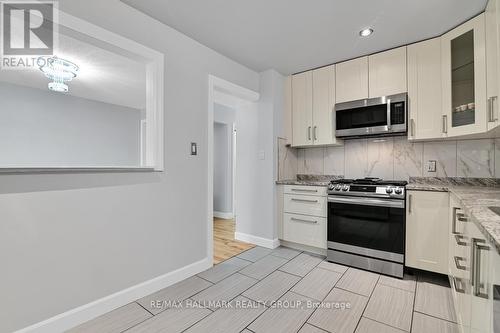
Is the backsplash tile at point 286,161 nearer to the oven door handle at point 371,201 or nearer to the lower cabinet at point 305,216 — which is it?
the lower cabinet at point 305,216

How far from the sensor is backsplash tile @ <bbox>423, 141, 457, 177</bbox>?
7.78 feet

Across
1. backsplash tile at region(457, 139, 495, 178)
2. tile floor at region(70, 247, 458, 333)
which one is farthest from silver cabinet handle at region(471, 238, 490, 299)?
backsplash tile at region(457, 139, 495, 178)

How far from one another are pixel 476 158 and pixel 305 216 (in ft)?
5.97

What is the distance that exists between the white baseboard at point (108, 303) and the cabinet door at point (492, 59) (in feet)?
9.18

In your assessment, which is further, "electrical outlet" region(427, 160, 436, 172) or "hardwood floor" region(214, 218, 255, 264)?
"hardwood floor" region(214, 218, 255, 264)

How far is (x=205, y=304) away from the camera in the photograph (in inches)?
69.9

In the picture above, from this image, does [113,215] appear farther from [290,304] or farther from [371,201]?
[371,201]

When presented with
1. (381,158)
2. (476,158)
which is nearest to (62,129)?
(381,158)

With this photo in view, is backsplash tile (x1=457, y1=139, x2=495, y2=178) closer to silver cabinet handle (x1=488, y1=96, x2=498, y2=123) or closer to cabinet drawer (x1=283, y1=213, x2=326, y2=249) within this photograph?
silver cabinet handle (x1=488, y1=96, x2=498, y2=123)

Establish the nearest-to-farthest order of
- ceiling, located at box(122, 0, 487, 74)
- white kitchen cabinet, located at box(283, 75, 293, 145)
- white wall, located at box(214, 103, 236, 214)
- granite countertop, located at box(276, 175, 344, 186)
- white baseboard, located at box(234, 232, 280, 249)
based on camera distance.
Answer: ceiling, located at box(122, 0, 487, 74) < granite countertop, located at box(276, 175, 344, 186) < white baseboard, located at box(234, 232, 280, 249) < white kitchen cabinet, located at box(283, 75, 293, 145) < white wall, located at box(214, 103, 236, 214)

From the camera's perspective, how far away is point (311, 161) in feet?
10.9

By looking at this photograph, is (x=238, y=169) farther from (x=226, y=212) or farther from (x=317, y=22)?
(x=317, y=22)

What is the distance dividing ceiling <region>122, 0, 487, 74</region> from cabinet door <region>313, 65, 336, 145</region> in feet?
1.04

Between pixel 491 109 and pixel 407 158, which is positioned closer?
pixel 491 109
